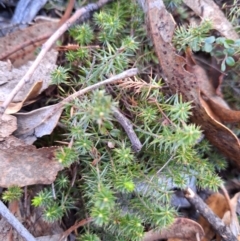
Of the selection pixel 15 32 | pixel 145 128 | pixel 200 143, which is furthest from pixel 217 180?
pixel 15 32

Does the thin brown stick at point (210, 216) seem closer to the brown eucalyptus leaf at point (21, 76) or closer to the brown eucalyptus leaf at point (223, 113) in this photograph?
the brown eucalyptus leaf at point (223, 113)

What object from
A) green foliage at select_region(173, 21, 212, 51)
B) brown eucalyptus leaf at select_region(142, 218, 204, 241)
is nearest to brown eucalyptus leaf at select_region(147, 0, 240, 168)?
green foliage at select_region(173, 21, 212, 51)

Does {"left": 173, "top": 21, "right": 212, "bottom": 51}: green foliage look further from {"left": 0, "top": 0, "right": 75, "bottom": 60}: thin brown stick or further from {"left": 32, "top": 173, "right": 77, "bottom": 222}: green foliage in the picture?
{"left": 32, "top": 173, "right": 77, "bottom": 222}: green foliage

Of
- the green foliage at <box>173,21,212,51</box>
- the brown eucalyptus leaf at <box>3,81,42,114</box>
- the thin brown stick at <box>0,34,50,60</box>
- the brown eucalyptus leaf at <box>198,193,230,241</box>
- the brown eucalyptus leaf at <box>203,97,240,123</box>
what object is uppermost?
the green foliage at <box>173,21,212,51</box>

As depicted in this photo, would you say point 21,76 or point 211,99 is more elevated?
point 211,99

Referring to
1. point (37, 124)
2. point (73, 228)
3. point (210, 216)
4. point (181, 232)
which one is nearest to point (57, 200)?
point (73, 228)

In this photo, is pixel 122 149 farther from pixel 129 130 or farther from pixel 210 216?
pixel 210 216
